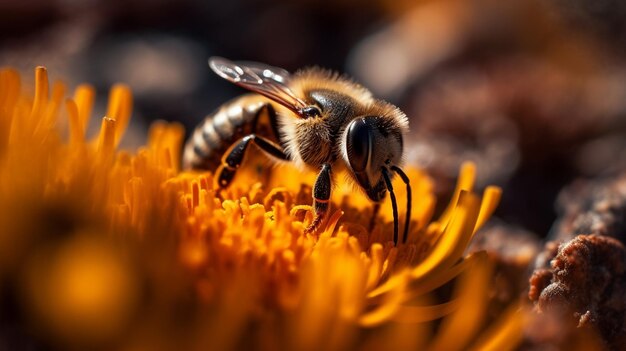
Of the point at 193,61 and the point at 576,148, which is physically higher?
the point at 193,61

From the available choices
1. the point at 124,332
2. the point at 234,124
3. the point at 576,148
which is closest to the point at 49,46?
the point at 234,124

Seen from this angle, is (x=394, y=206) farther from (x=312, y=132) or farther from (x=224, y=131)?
(x=224, y=131)

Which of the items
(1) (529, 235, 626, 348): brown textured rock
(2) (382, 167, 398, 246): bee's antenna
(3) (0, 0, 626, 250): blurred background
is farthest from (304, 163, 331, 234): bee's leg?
(3) (0, 0, 626, 250): blurred background

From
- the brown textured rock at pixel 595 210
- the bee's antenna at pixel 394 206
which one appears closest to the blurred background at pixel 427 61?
the brown textured rock at pixel 595 210

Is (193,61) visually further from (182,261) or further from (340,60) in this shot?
(182,261)

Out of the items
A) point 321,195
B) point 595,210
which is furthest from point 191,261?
point 595,210

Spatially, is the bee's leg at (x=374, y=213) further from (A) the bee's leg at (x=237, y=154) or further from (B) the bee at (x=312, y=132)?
(A) the bee's leg at (x=237, y=154)
